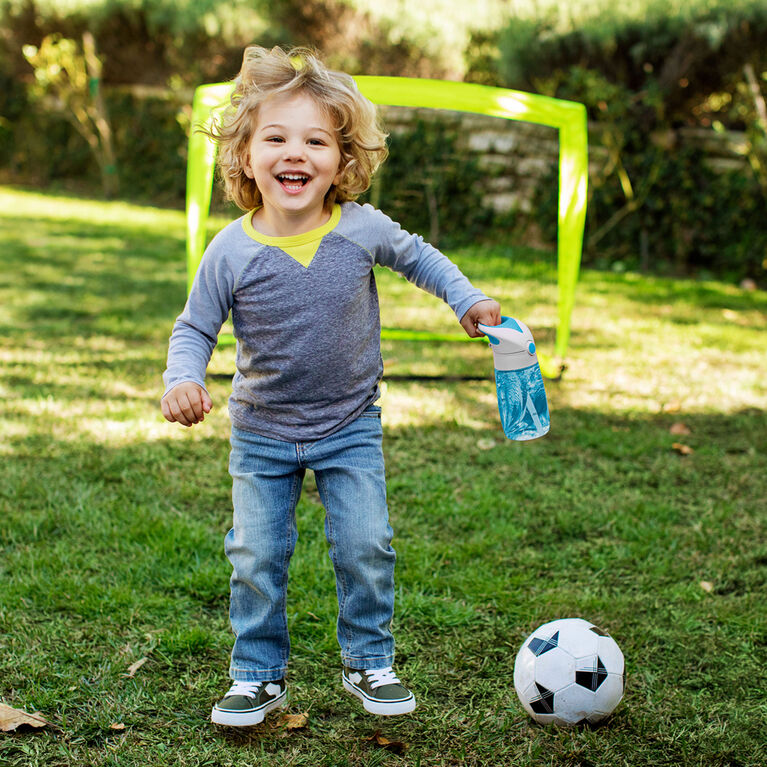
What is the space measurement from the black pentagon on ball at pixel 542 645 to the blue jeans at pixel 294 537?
0.35 m

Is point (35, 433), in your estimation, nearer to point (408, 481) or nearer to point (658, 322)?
point (408, 481)

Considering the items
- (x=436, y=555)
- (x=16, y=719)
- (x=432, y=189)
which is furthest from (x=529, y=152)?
(x=16, y=719)

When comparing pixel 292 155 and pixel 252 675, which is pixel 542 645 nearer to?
pixel 252 675

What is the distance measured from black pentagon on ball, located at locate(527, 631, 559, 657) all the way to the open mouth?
48.2 inches

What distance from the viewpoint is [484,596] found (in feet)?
8.72

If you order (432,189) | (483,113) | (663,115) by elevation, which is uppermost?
(663,115)

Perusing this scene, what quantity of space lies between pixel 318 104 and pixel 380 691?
137 centimetres

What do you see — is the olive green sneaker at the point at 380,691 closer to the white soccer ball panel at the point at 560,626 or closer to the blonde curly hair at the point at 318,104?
the white soccer ball panel at the point at 560,626

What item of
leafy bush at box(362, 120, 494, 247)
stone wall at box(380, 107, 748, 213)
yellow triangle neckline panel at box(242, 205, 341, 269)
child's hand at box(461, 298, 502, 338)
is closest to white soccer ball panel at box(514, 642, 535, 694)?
child's hand at box(461, 298, 502, 338)

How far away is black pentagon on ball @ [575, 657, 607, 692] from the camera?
2053 millimetres

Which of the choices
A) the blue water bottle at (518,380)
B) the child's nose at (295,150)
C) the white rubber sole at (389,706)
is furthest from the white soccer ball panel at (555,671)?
the child's nose at (295,150)

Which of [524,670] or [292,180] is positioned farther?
[524,670]

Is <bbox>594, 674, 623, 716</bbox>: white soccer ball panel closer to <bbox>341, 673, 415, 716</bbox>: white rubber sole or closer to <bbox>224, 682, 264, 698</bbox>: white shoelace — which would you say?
<bbox>341, 673, 415, 716</bbox>: white rubber sole

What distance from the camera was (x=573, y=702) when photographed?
2.05 metres
